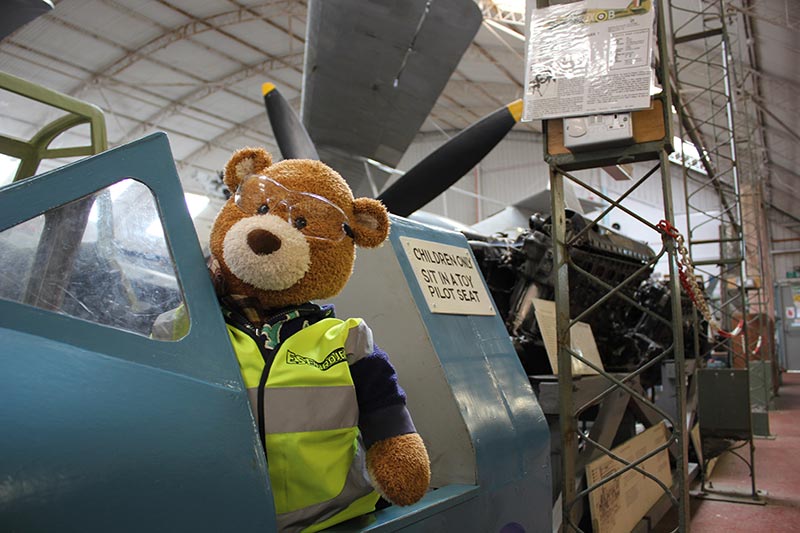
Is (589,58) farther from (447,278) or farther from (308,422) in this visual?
(308,422)

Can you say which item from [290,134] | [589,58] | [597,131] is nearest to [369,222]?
[597,131]

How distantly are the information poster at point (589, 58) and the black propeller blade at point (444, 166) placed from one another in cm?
135

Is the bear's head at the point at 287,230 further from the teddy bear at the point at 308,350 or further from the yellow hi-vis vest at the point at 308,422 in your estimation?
the yellow hi-vis vest at the point at 308,422

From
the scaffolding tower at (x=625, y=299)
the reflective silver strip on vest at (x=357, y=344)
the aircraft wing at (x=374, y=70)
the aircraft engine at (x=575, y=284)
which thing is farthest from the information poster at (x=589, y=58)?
the aircraft wing at (x=374, y=70)

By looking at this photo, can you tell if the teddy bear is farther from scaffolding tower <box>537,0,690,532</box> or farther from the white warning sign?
scaffolding tower <box>537,0,690,532</box>

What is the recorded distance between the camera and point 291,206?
1515mm

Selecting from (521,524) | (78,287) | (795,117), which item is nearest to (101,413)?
(78,287)

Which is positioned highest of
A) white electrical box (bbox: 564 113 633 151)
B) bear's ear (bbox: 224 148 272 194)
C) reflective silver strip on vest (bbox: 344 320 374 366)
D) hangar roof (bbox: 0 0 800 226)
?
hangar roof (bbox: 0 0 800 226)

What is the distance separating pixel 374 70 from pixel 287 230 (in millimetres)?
4754

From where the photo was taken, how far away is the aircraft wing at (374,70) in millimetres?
5355

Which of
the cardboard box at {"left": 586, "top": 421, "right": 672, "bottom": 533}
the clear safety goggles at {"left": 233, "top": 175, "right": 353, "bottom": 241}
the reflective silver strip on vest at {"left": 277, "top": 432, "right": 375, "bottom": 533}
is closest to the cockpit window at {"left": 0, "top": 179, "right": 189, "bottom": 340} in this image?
the clear safety goggles at {"left": 233, "top": 175, "right": 353, "bottom": 241}

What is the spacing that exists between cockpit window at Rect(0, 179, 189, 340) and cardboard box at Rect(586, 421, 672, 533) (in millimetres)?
2712

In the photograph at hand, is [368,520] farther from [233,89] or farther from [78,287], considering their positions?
[233,89]

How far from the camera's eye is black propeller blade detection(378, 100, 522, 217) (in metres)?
4.47
